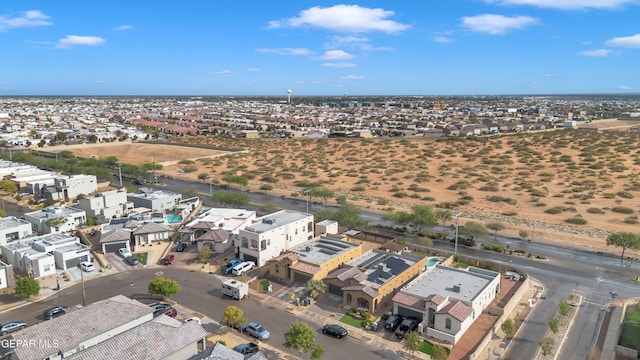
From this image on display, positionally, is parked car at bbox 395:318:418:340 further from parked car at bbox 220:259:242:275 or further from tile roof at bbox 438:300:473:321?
parked car at bbox 220:259:242:275

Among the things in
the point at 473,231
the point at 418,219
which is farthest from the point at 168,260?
the point at 473,231

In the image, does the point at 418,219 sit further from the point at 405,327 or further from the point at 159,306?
the point at 159,306

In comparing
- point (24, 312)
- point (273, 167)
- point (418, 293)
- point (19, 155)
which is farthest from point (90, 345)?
point (19, 155)

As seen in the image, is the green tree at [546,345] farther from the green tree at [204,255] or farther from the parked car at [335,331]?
the green tree at [204,255]

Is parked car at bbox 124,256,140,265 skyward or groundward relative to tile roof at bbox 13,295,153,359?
groundward

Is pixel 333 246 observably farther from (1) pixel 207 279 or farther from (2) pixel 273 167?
(2) pixel 273 167

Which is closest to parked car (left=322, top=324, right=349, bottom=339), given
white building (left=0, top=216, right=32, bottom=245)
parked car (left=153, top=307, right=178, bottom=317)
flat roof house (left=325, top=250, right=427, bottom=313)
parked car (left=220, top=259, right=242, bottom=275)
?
flat roof house (left=325, top=250, right=427, bottom=313)
